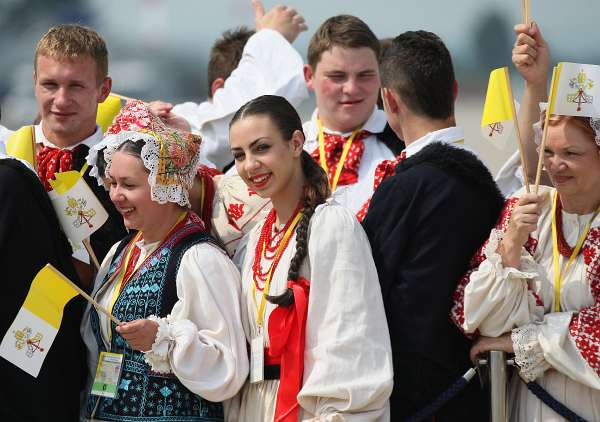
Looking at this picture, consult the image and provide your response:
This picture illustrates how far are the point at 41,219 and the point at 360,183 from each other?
4.71 feet

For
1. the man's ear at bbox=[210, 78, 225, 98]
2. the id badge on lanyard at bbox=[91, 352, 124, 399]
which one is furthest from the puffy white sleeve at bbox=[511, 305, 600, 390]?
the man's ear at bbox=[210, 78, 225, 98]

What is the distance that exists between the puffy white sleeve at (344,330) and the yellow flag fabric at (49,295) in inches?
33.3

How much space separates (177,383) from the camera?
4.07 metres

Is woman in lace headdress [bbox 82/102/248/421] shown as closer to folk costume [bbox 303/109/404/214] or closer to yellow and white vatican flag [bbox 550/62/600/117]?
folk costume [bbox 303/109/404/214]

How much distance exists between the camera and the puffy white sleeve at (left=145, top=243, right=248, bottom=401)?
3.94m

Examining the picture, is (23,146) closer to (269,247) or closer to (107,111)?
(107,111)

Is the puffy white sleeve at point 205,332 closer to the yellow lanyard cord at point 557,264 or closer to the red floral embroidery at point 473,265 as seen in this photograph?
the red floral embroidery at point 473,265

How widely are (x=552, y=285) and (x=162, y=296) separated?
133cm

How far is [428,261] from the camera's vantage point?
407 cm

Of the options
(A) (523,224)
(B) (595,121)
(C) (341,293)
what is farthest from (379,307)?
(B) (595,121)

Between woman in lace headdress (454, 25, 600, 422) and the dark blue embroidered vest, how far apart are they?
38.7 inches

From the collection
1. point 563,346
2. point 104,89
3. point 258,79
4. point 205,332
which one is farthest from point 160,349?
point 258,79

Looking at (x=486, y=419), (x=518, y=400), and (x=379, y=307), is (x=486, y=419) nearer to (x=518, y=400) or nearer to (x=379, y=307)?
(x=518, y=400)

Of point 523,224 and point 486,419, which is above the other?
point 523,224
